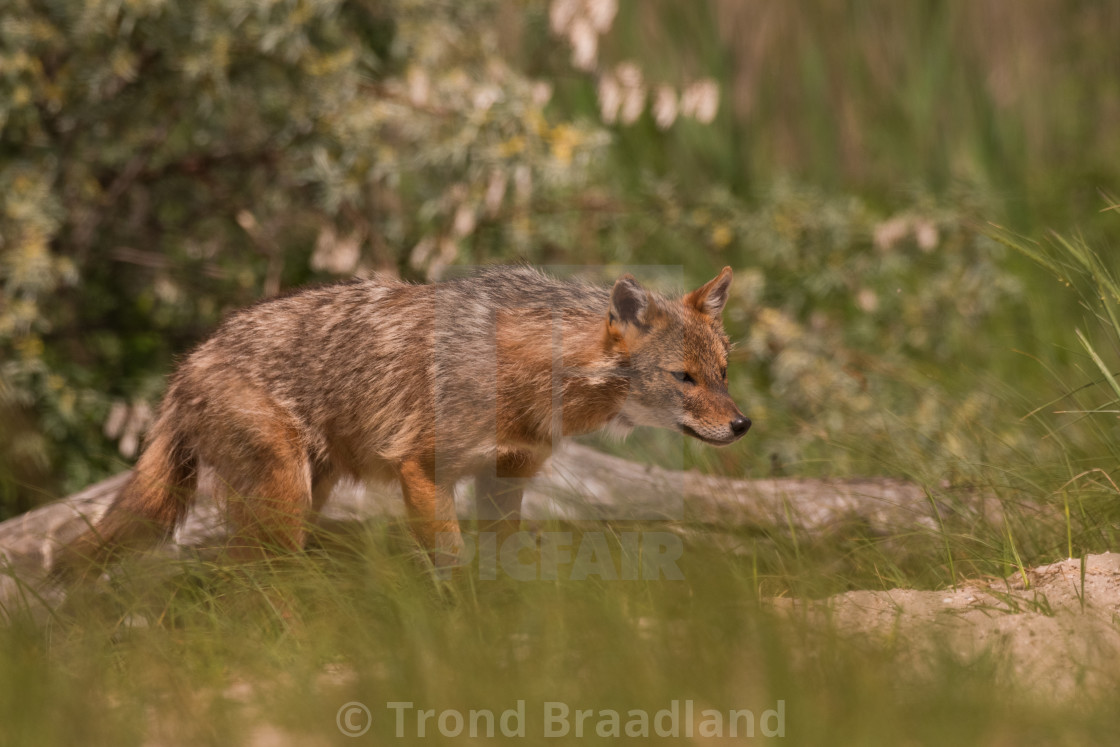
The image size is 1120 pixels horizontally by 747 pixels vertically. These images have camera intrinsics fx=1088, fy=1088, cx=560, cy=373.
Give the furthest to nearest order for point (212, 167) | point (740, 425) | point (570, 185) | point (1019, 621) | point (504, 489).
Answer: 1. point (570, 185)
2. point (212, 167)
3. point (504, 489)
4. point (740, 425)
5. point (1019, 621)

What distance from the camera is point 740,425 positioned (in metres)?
4.67

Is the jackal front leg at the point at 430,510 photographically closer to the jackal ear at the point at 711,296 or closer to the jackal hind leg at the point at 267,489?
the jackal hind leg at the point at 267,489

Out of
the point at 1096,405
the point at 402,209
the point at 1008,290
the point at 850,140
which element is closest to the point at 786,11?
the point at 850,140

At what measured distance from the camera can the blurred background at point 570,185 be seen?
23.0 ft

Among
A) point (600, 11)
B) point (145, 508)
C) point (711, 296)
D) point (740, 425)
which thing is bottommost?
point (145, 508)

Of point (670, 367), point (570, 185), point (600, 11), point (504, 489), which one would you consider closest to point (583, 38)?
point (600, 11)

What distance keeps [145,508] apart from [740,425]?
2802 mm

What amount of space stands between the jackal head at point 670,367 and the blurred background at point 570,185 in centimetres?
81

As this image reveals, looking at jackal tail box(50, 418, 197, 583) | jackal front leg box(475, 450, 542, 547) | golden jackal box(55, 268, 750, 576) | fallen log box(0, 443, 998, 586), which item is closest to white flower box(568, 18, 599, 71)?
golden jackal box(55, 268, 750, 576)

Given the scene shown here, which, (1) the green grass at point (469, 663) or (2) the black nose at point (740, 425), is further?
(2) the black nose at point (740, 425)

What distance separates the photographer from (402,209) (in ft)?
28.2

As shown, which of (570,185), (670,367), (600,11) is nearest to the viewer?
(670,367)

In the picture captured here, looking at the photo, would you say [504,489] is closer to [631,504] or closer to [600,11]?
[631,504]

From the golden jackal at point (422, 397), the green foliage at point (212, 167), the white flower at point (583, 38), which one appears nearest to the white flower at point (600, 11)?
the white flower at point (583, 38)
